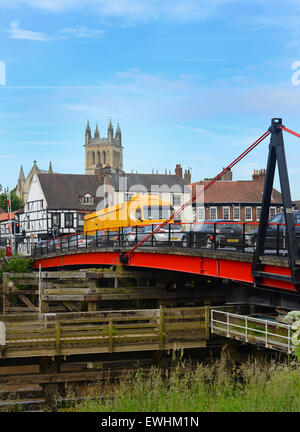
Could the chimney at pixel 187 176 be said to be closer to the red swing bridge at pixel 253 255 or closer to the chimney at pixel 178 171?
the chimney at pixel 178 171

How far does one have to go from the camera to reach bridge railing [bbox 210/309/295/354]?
14.9 m

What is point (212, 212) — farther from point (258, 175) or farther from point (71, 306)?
point (71, 306)

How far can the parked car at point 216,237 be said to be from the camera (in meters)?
20.1

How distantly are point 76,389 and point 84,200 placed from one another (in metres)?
64.7

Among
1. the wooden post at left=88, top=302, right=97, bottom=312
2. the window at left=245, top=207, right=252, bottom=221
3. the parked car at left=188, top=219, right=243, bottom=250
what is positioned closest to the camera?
the parked car at left=188, top=219, right=243, bottom=250

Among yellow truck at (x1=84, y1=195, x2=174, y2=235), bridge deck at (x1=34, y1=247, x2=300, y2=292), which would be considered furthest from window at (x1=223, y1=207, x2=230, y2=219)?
bridge deck at (x1=34, y1=247, x2=300, y2=292)

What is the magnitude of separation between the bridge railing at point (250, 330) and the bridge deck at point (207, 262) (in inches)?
48.6

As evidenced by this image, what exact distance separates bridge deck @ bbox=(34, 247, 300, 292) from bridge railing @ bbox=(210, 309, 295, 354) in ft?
4.05

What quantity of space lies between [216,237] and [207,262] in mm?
1160

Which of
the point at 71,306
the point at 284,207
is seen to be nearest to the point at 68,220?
the point at 71,306

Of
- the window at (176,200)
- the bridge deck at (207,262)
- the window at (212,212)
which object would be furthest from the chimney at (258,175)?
the bridge deck at (207,262)

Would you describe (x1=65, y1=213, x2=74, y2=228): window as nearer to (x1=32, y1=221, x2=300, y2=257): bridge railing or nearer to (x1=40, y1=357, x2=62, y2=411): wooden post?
(x1=32, y1=221, x2=300, y2=257): bridge railing

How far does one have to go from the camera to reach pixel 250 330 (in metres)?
16.6

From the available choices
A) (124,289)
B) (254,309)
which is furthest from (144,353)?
(124,289)
